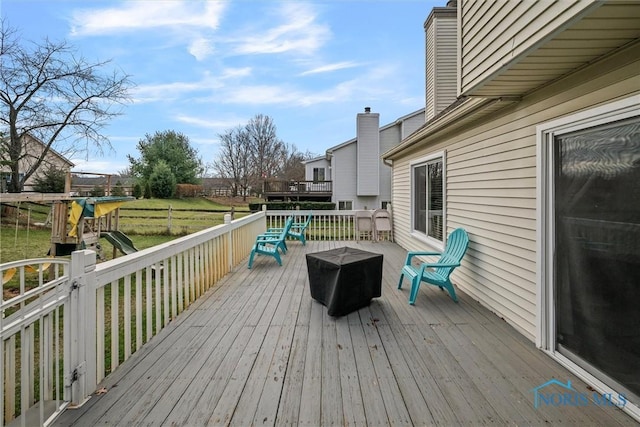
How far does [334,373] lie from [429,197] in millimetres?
4288

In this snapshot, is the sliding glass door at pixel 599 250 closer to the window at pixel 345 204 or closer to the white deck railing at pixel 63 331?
the white deck railing at pixel 63 331

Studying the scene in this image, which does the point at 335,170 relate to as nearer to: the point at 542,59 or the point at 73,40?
the point at 73,40

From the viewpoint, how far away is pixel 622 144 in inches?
79.5

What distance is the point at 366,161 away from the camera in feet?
60.1

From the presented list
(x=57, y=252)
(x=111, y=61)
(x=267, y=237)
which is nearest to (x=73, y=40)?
(x=111, y=61)

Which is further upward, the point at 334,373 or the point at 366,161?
the point at 366,161

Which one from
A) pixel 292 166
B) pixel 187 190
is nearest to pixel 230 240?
pixel 187 190

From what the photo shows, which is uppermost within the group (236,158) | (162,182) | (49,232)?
(236,158)

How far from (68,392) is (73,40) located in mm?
13955

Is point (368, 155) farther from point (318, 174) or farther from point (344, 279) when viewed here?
point (344, 279)

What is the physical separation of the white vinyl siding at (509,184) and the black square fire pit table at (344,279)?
1276mm

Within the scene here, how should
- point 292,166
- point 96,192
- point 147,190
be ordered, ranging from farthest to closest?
point 292,166, point 147,190, point 96,192

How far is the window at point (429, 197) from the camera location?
5418 millimetres

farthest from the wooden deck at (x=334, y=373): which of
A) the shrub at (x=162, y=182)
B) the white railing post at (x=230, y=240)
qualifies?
the shrub at (x=162, y=182)
